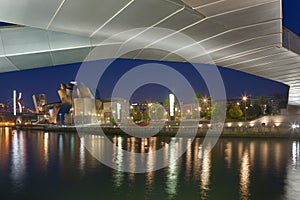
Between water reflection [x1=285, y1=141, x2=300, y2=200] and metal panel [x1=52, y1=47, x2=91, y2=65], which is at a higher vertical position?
metal panel [x1=52, y1=47, x2=91, y2=65]

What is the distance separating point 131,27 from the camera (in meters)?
8.62

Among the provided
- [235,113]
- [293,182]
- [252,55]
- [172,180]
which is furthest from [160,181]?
[235,113]

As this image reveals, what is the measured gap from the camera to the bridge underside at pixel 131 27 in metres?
7.20

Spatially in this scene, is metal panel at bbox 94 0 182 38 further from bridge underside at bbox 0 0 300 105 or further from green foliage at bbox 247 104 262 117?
green foliage at bbox 247 104 262 117

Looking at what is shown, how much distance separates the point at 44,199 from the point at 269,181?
8.10 metres

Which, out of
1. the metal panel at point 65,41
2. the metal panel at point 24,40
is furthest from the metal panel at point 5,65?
the metal panel at point 65,41

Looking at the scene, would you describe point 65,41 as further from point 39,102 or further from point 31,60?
point 39,102

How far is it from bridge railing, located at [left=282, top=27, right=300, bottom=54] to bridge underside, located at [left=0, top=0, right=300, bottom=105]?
39 centimetres

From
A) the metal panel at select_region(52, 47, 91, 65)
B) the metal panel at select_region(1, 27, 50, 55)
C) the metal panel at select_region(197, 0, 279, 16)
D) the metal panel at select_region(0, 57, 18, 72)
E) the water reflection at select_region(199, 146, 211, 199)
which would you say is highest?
the metal panel at select_region(197, 0, 279, 16)

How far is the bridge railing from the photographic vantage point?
12.2 meters

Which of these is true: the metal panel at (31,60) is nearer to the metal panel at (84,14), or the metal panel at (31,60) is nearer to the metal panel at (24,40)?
the metal panel at (24,40)

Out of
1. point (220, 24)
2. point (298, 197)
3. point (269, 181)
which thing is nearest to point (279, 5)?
point (220, 24)

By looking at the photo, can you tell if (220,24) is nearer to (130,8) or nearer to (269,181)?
(130,8)

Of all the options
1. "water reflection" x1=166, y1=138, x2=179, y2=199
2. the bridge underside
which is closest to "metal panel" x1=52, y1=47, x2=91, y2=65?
the bridge underside
